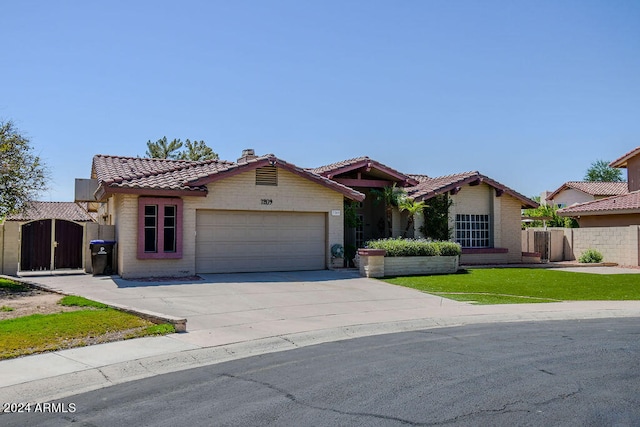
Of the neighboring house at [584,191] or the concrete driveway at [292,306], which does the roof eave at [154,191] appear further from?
the neighboring house at [584,191]

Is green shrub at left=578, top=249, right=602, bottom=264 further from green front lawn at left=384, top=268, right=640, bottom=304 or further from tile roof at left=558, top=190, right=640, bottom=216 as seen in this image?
green front lawn at left=384, top=268, right=640, bottom=304

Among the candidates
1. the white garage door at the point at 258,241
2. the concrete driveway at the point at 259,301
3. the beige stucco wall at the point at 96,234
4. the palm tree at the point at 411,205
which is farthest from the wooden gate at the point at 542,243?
the beige stucco wall at the point at 96,234

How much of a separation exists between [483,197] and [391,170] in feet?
16.3

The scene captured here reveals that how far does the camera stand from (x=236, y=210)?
68.4 ft

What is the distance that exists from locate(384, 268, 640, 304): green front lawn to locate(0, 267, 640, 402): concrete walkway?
0.89 metres

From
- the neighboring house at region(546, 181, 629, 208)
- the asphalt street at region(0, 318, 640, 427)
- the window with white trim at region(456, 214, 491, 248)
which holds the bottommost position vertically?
→ the asphalt street at region(0, 318, 640, 427)

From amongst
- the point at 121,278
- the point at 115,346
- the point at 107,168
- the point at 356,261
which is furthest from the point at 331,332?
the point at 107,168

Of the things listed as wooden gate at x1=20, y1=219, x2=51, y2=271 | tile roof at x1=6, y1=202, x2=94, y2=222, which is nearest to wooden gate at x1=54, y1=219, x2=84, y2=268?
wooden gate at x1=20, y1=219, x2=51, y2=271

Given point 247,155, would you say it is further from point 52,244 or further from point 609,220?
point 609,220

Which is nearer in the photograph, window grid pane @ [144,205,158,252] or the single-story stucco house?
the single-story stucco house

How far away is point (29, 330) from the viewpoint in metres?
9.87

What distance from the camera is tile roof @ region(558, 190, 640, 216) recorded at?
93.5 ft

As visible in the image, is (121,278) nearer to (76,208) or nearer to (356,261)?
(356,261)

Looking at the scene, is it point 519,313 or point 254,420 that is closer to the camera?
point 254,420
